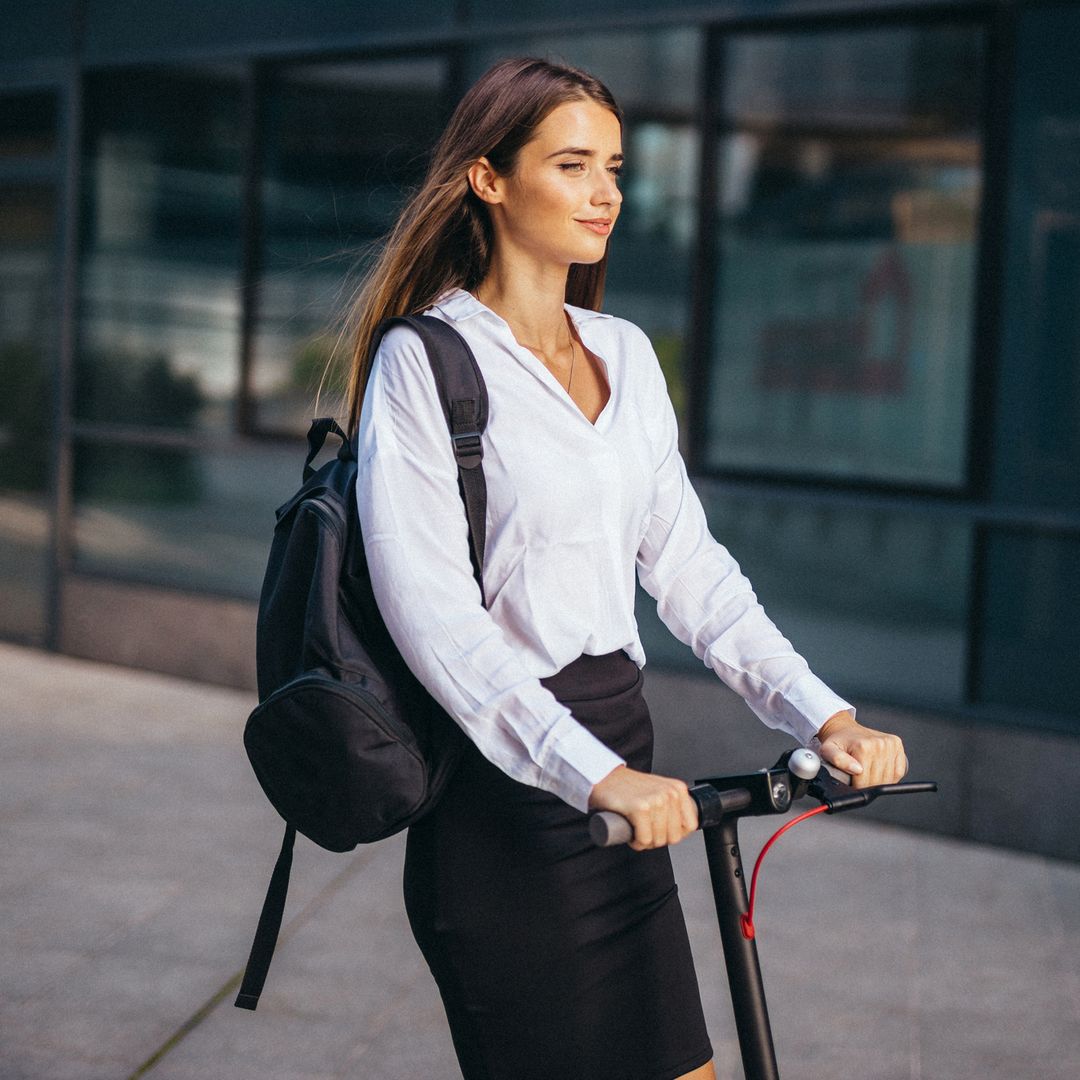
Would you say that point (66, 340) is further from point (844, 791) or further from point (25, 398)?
point (844, 791)

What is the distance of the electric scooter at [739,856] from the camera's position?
183 centimetres

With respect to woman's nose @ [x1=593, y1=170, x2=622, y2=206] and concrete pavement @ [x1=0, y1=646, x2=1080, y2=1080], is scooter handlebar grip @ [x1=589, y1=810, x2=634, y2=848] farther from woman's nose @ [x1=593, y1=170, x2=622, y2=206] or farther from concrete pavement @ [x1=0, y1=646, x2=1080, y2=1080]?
concrete pavement @ [x1=0, y1=646, x2=1080, y2=1080]

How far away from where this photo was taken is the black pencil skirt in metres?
2.04

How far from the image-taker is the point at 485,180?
2.18m

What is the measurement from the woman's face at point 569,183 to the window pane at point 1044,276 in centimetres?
358

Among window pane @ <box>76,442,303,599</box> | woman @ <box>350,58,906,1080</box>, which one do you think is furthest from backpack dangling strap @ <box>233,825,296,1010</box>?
window pane @ <box>76,442,303,599</box>

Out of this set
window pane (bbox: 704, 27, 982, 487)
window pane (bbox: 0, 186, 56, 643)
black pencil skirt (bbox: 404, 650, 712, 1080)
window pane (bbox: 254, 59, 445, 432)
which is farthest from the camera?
window pane (bbox: 0, 186, 56, 643)

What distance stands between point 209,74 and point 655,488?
19.0 ft

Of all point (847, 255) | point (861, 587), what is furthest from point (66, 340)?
point (861, 587)

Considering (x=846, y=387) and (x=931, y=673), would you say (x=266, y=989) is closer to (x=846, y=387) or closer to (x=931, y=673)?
(x=931, y=673)

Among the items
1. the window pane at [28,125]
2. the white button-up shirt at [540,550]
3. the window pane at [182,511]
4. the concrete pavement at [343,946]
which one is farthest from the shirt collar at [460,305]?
the window pane at [28,125]

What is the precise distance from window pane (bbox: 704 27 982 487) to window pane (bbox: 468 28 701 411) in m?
0.16

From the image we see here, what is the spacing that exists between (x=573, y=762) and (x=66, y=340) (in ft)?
21.8

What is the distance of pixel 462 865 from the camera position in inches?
81.3
